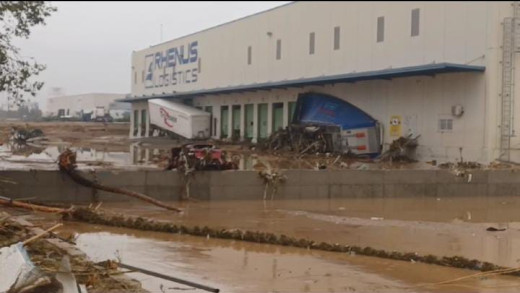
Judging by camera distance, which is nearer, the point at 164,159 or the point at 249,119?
the point at 164,159

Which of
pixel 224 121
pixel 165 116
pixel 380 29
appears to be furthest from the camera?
pixel 224 121

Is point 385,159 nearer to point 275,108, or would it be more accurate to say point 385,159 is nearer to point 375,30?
point 375,30

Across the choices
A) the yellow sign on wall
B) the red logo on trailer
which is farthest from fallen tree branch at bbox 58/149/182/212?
the red logo on trailer

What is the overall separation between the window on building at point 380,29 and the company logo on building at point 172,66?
82.0ft

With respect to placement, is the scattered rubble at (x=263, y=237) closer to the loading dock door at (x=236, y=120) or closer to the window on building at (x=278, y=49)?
the window on building at (x=278, y=49)

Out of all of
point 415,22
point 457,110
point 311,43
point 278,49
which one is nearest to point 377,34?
point 415,22

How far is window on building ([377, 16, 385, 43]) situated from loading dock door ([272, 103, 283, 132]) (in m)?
10.3

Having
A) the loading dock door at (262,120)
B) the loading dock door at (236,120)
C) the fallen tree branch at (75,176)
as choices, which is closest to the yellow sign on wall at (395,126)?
the loading dock door at (262,120)

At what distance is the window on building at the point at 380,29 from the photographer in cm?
3384

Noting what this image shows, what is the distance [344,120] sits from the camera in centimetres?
3538

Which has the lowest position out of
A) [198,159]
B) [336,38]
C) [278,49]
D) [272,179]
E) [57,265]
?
[57,265]

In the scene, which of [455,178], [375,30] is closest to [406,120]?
[375,30]

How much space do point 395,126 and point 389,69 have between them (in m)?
2.96

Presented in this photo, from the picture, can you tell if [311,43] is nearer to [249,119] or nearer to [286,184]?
[249,119]
